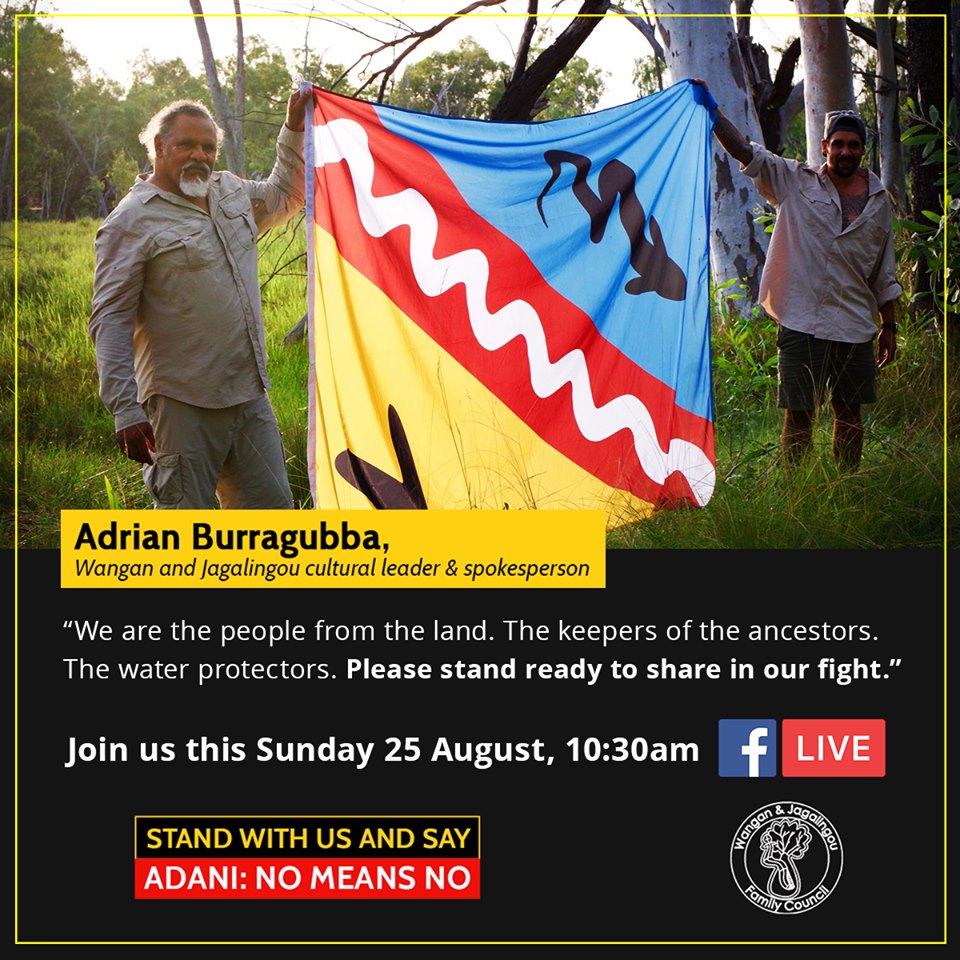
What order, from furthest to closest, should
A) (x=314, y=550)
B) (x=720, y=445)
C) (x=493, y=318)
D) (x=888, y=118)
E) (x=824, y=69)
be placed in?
(x=888, y=118), (x=824, y=69), (x=720, y=445), (x=493, y=318), (x=314, y=550)

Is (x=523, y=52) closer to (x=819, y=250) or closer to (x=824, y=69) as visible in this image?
(x=824, y=69)

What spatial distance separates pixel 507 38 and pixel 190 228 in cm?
619

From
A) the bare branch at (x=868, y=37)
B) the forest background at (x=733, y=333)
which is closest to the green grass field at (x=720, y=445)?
the forest background at (x=733, y=333)

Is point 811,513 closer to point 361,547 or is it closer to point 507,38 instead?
point 361,547

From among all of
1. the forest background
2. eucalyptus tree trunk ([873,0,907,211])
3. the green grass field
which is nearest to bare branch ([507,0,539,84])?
the forest background

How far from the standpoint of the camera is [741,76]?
8.55 metres

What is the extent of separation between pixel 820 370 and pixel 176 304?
2814mm

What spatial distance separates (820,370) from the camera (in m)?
5.36

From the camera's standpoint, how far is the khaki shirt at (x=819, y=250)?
530 centimetres

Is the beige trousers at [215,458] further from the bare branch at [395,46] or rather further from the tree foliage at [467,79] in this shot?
the tree foliage at [467,79]

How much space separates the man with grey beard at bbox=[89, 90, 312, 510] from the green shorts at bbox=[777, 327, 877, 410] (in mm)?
2399

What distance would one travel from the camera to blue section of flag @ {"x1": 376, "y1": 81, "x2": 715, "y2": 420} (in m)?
5.05

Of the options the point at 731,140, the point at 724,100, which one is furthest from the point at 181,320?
→ the point at 724,100

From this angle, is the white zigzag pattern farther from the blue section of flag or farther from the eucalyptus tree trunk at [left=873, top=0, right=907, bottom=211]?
the eucalyptus tree trunk at [left=873, top=0, right=907, bottom=211]
